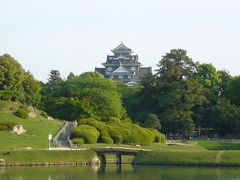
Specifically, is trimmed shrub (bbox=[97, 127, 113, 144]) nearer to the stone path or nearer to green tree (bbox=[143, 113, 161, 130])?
the stone path

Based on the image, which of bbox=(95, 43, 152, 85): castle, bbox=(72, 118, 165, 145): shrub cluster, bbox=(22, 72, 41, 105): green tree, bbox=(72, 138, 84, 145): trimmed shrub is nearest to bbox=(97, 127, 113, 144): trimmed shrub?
bbox=(72, 118, 165, 145): shrub cluster

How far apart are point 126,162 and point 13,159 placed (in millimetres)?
15692

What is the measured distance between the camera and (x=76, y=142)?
73000mm

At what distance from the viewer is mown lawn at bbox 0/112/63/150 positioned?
68.2 m

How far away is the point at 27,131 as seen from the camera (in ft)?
241

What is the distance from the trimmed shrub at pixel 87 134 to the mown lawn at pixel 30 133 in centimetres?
301

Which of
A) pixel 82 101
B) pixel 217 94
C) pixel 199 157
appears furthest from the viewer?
pixel 217 94

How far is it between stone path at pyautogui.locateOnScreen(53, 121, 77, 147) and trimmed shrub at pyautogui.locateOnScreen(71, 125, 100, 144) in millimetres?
932

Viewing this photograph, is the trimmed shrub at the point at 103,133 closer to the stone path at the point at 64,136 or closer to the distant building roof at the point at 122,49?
the stone path at the point at 64,136

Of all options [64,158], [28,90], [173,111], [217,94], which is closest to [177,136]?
[173,111]

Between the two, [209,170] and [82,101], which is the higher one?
[82,101]

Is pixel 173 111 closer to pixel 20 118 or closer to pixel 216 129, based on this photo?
pixel 216 129

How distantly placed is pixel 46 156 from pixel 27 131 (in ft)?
29.0

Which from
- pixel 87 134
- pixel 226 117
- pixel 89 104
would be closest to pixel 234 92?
pixel 226 117
